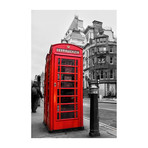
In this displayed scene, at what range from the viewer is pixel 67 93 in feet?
12.5

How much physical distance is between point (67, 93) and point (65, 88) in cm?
16

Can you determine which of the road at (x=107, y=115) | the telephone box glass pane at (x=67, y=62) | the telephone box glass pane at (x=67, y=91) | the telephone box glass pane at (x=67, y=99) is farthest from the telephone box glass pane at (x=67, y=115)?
the road at (x=107, y=115)

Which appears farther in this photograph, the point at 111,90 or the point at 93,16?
the point at 111,90

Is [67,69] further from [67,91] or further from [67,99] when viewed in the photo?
[67,99]

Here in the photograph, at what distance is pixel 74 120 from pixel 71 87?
1.00m

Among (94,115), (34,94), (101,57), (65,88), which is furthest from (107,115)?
(101,57)

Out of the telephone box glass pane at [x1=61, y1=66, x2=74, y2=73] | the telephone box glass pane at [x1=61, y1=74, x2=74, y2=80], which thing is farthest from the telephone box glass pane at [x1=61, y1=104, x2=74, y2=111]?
the telephone box glass pane at [x1=61, y1=66, x2=74, y2=73]

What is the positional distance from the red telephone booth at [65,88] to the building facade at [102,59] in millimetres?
22659

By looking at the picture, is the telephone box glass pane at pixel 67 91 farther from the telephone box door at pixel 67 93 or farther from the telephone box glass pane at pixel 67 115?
the telephone box glass pane at pixel 67 115

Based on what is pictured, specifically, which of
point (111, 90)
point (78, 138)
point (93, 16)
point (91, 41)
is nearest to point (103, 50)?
point (91, 41)
